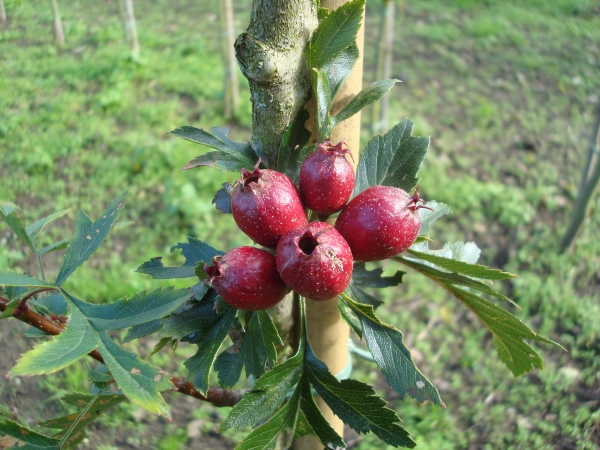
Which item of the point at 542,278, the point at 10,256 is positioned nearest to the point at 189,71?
the point at 10,256

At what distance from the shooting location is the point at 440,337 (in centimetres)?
257

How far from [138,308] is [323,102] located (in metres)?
0.44

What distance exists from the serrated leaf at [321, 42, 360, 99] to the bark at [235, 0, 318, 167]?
0.04m

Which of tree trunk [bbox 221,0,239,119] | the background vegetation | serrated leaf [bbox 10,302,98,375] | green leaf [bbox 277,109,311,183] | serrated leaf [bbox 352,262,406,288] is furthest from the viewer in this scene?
tree trunk [bbox 221,0,239,119]

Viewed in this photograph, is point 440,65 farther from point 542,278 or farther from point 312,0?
point 312,0

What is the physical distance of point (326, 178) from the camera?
81cm

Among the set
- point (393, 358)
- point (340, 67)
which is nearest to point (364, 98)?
point (340, 67)

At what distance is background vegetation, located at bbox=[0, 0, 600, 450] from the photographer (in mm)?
1874

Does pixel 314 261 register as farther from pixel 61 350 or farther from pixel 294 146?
pixel 61 350

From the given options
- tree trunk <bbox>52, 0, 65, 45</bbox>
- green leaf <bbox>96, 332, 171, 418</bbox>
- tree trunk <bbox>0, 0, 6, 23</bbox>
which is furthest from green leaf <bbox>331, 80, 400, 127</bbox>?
tree trunk <bbox>52, 0, 65, 45</bbox>

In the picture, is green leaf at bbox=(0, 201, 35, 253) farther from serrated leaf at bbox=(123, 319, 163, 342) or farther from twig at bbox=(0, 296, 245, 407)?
serrated leaf at bbox=(123, 319, 163, 342)

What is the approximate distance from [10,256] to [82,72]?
1.39m

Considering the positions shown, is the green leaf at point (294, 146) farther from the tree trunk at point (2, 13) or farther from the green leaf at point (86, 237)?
the tree trunk at point (2, 13)

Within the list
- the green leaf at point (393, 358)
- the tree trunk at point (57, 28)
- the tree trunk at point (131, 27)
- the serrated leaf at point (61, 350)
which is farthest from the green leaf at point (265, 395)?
the tree trunk at point (131, 27)
